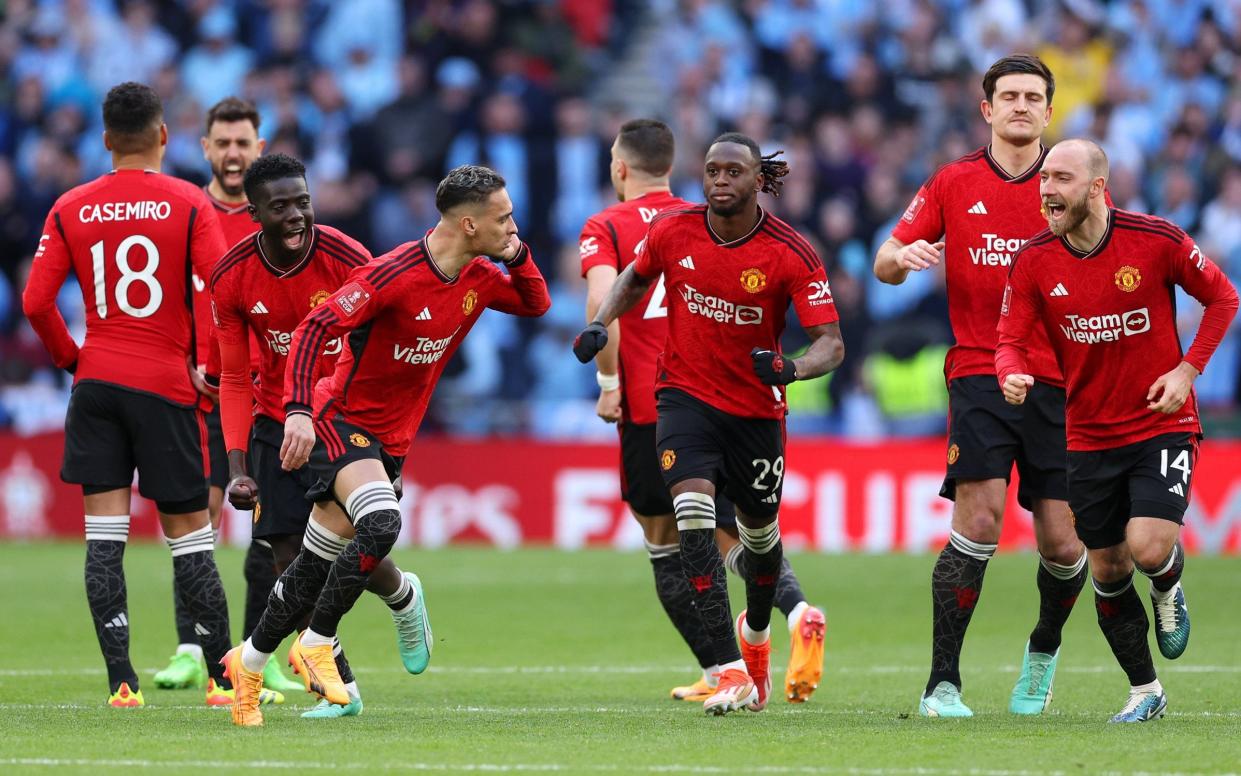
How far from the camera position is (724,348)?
8.44m

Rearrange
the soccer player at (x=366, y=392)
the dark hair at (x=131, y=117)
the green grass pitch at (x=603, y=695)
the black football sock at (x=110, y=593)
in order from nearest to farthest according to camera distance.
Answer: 1. the green grass pitch at (x=603, y=695)
2. the soccer player at (x=366, y=392)
3. the black football sock at (x=110, y=593)
4. the dark hair at (x=131, y=117)

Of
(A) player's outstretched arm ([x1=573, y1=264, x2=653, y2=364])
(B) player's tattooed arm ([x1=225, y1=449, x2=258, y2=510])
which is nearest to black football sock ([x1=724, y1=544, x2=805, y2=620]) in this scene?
(A) player's outstretched arm ([x1=573, y1=264, x2=653, y2=364])

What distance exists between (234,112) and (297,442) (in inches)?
122

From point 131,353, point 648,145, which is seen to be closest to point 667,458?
point 648,145

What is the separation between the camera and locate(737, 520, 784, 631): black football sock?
8.63 meters

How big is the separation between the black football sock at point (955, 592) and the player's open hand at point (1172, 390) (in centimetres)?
105

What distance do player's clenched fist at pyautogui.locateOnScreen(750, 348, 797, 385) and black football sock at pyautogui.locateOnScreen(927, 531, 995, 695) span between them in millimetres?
1115

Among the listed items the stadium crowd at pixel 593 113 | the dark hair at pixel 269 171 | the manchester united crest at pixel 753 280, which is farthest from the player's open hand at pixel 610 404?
the stadium crowd at pixel 593 113

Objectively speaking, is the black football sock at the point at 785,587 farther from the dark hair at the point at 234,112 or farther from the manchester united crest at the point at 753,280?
the dark hair at the point at 234,112

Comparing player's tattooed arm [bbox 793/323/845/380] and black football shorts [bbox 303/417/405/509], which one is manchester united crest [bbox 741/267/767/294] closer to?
player's tattooed arm [bbox 793/323/845/380]

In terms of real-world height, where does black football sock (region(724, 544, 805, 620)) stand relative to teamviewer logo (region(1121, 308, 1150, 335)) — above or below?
below

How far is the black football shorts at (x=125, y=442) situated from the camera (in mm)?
8914

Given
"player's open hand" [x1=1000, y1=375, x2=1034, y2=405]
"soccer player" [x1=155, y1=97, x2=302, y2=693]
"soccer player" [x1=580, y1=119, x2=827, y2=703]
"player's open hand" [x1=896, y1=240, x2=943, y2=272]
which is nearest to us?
"player's open hand" [x1=1000, y1=375, x2=1034, y2=405]

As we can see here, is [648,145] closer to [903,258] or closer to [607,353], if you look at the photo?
[607,353]
